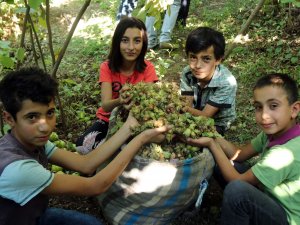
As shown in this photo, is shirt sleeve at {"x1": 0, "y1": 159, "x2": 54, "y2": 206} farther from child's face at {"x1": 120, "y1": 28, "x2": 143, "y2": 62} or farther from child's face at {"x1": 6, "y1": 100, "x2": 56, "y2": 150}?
child's face at {"x1": 120, "y1": 28, "x2": 143, "y2": 62}

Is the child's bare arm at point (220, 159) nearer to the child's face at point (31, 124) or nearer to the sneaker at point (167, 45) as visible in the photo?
the child's face at point (31, 124)

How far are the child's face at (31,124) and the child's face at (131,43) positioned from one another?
135 cm

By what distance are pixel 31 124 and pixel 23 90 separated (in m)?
0.18

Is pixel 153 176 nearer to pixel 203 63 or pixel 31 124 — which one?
pixel 31 124

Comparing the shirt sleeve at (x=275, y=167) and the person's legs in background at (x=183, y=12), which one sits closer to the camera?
the shirt sleeve at (x=275, y=167)

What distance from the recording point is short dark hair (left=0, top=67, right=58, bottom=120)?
192 cm

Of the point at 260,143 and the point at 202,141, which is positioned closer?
the point at 202,141

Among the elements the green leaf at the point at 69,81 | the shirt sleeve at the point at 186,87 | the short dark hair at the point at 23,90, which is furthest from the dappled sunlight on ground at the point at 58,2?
the short dark hair at the point at 23,90

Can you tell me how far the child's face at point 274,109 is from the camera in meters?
2.27

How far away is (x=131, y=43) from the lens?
3.19m

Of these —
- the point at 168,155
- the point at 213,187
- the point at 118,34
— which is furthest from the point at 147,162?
the point at 118,34

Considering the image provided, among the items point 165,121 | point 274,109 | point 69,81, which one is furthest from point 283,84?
point 69,81

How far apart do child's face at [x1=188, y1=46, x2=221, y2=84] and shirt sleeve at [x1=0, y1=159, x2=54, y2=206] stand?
166cm

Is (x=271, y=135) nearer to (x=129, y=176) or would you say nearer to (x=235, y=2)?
(x=129, y=176)
